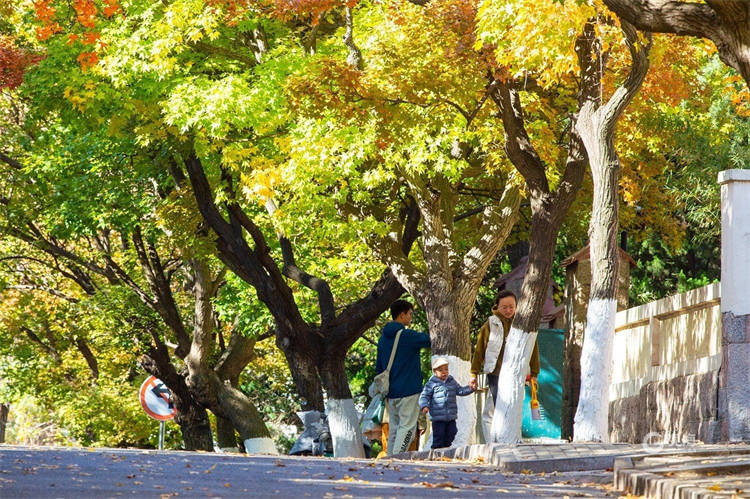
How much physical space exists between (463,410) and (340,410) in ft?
16.3

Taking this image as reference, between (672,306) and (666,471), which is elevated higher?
(672,306)

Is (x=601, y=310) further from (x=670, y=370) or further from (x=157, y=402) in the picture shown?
(x=157, y=402)

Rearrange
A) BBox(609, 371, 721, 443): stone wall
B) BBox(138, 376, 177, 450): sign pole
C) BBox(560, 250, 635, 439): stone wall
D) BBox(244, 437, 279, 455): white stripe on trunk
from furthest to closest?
BBox(244, 437, 279, 455): white stripe on trunk < BBox(138, 376, 177, 450): sign pole < BBox(560, 250, 635, 439): stone wall < BBox(609, 371, 721, 443): stone wall

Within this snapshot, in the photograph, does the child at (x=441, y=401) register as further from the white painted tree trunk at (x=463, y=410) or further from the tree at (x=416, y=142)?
the tree at (x=416, y=142)

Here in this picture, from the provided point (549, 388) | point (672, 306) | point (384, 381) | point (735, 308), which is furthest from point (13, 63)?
point (735, 308)

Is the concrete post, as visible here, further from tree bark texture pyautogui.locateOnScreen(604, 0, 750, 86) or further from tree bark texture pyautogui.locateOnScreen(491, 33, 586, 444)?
tree bark texture pyautogui.locateOnScreen(604, 0, 750, 86)

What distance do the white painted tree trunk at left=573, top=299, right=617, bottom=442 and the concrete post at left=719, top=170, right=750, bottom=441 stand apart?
1285 mm

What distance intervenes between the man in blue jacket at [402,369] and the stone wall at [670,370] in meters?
2.89

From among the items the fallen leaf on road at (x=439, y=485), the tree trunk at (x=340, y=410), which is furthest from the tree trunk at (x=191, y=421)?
the fallen leaf on road at (x=439, y=485)

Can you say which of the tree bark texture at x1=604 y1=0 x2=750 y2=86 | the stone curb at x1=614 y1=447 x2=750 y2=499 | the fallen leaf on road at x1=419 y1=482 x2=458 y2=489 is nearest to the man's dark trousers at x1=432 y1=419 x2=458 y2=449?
the stone curb at x1=614 y1=447 x2=750 y2=499

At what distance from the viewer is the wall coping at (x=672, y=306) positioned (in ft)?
49.7

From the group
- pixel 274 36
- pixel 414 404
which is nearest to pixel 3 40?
pixel 274 36

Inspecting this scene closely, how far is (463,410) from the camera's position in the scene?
20.1 m

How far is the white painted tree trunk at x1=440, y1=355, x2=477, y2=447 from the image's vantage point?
20.1m
